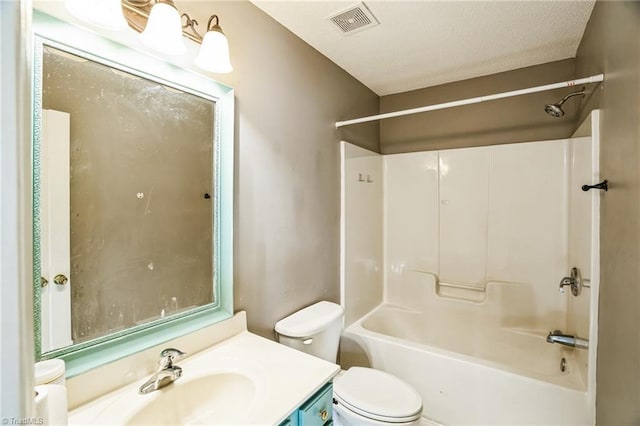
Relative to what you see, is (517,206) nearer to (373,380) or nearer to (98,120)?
(373,380)

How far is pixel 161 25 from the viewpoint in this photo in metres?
0.97

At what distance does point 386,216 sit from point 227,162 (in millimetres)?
1837

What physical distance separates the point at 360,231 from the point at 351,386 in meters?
1.16

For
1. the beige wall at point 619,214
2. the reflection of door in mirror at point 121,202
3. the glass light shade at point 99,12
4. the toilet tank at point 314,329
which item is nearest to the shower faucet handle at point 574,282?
the beige wall at point 619,214

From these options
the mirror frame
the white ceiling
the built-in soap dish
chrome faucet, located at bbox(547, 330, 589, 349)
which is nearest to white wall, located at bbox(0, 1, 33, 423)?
the mirror frame

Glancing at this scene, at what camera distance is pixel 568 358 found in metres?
1.86

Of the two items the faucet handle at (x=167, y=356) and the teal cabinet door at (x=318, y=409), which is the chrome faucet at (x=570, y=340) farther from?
the faucet handle at (x=167, y=356)

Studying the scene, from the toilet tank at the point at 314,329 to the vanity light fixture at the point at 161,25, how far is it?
50.7 inches

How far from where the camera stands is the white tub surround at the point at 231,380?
0.84 meters

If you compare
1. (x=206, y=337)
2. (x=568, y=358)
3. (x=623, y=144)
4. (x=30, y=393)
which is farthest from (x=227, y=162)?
(x=568, y=358)

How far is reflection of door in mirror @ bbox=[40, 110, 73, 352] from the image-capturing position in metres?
0.80

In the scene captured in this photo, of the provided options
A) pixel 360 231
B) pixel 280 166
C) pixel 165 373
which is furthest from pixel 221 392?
pixel 360 231

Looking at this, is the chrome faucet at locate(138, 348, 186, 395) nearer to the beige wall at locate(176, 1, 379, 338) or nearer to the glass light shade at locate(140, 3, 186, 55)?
the beige wall at locate(176, 1, 379, 338)

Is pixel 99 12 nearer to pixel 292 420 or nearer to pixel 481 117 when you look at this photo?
pixel 292 420
